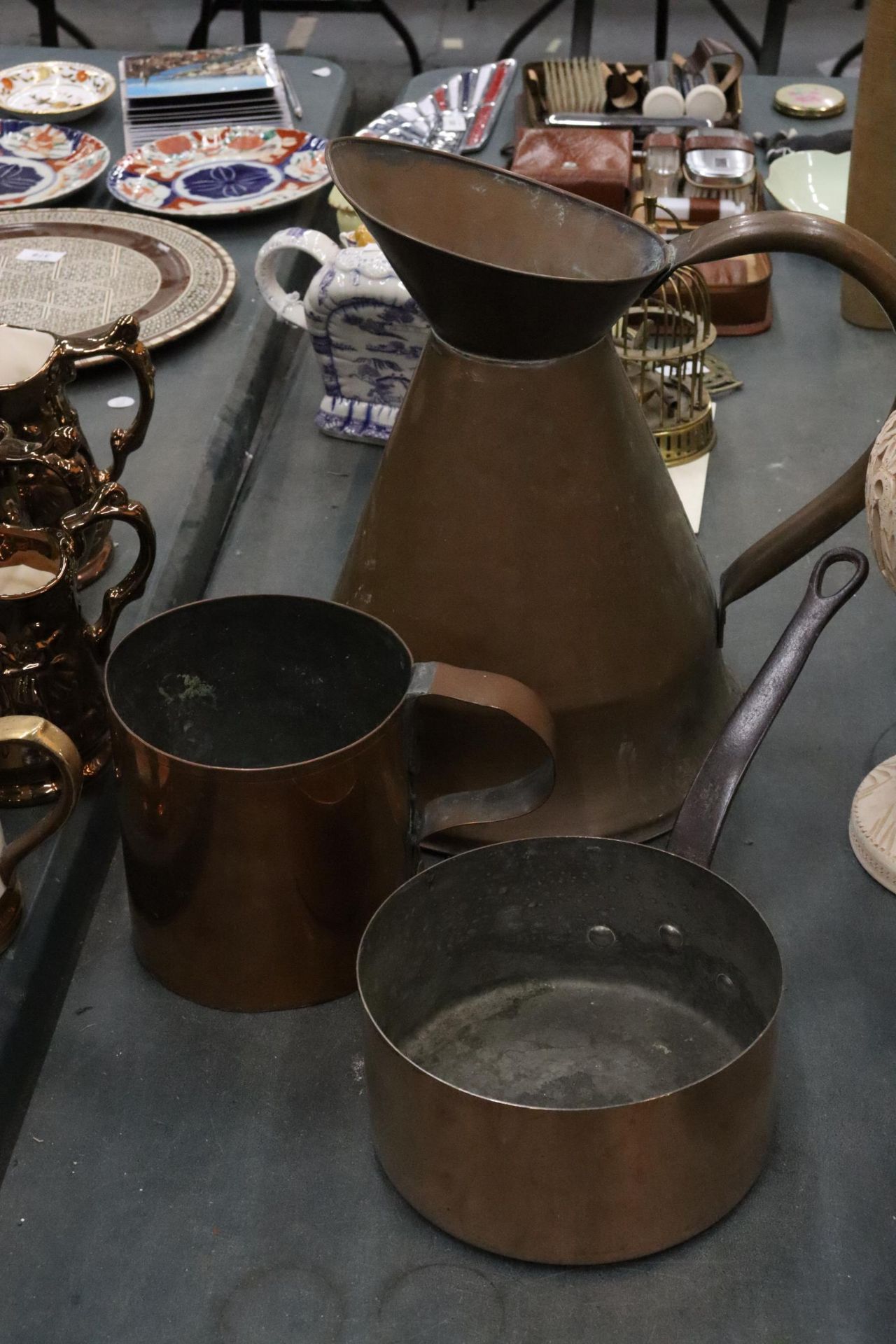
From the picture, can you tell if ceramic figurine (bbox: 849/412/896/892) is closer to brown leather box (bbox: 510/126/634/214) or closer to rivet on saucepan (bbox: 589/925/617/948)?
rivet on saucepan (bbox: 589/925/617/948)

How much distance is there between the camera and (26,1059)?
0.57 m

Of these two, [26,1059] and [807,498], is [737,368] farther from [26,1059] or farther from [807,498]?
[26,1059]

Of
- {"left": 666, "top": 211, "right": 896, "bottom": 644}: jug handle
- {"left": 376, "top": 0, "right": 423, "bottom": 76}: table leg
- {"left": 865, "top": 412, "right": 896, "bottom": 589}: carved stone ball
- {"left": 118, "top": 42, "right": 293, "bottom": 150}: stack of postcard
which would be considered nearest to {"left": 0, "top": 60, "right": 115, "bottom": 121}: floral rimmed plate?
{"left": 118, "top": 42, "right": 293, "bottom": 150}: stack of postcard

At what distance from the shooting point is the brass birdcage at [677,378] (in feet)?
3.00

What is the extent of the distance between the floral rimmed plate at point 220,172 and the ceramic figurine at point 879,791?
31.9 inches

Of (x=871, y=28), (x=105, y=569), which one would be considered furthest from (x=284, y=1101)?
(x=871, y=28)

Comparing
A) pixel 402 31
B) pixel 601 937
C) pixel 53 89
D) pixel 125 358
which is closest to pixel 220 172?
pixel 53 89

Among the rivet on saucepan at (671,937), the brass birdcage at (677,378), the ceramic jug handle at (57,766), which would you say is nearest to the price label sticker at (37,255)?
the brass birdcage at (677,378)

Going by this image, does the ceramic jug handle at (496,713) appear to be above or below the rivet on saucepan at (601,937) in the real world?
above

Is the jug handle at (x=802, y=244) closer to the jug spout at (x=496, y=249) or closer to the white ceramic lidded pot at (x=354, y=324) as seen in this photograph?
the jug spout at (x=496, y=249)

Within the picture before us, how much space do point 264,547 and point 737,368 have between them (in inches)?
15.7

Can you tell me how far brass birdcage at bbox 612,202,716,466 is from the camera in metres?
0.92

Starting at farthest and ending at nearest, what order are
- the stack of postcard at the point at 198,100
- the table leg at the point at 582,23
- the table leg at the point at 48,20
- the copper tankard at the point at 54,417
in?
the table leg at the point at 48,20 < the table leg at the point at 582,23 < the stack of postcard at the point at 198,100 < the copper tankard at the point at 54,417

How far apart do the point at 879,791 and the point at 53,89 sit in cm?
121
